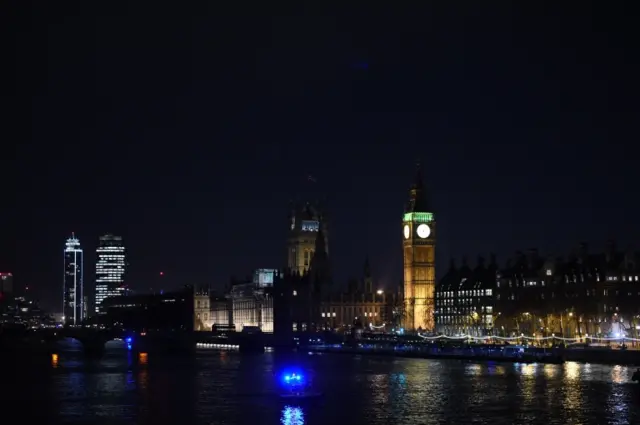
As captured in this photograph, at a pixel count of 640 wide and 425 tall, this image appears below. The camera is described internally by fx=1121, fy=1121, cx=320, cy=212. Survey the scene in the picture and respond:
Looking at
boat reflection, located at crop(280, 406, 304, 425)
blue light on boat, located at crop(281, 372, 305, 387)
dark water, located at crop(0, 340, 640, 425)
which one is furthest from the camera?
blue light on boat, located at crop(281, 372, 305, 387)

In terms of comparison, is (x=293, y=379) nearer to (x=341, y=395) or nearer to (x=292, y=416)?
(x=341, y=395)

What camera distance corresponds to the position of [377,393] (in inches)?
4190

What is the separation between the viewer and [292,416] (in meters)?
87.6

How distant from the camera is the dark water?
285ft

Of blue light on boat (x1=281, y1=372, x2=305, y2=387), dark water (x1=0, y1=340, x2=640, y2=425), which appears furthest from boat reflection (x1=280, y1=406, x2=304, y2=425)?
blue light on boat (x1=281, y1=372, x2=305, y2=387)

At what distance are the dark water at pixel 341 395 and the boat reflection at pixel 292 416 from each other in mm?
80

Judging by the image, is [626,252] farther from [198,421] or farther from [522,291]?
[198,421]

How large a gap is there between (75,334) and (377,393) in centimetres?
10216

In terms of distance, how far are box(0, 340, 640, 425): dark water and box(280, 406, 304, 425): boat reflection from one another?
0.08 meters

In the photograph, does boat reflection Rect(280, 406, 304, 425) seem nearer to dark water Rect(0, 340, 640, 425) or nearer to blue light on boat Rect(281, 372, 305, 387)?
dark water Rect(0, 340, 640, 425)

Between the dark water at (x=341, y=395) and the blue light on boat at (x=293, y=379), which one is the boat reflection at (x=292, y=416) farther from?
the blue light on boat at (x=293, y=379)

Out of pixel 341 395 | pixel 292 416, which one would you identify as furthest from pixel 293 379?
pixel 292 416

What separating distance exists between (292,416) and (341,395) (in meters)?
17.2

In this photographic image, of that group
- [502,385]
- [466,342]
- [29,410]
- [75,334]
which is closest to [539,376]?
[502,385]
